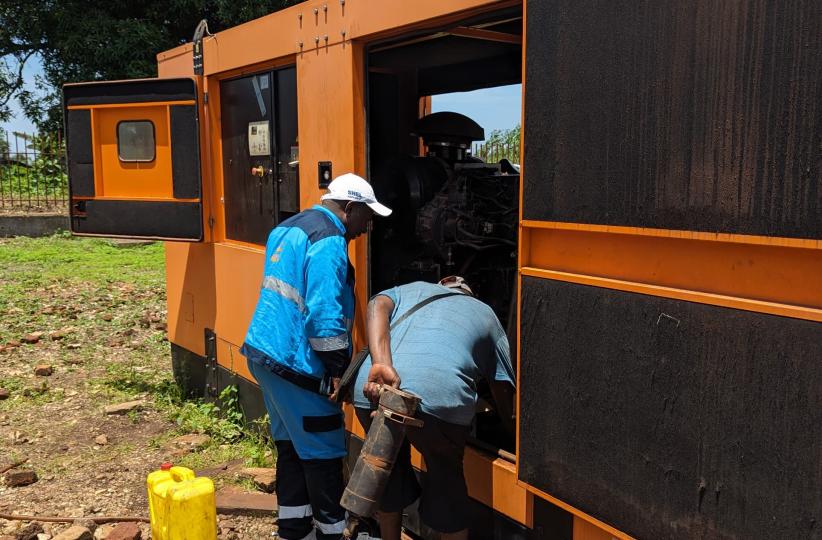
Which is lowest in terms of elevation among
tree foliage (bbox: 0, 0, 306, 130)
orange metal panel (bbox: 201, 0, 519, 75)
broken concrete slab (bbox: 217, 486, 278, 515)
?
broken concrete slab (bbox: 217, 486, 278, 515)

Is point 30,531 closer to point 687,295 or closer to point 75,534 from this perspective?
point 75,534

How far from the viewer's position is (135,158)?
5227mm

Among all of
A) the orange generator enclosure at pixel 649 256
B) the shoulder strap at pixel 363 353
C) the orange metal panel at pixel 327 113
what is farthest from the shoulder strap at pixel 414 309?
the orange metal panel at pixel 327 113

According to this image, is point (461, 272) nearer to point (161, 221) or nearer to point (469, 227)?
point (469, 227)

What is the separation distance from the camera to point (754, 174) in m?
1.88

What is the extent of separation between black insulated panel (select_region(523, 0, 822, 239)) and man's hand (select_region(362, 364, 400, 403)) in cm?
84

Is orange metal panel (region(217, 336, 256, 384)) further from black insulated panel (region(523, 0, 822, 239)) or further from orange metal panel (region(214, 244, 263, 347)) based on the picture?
black insulated panel (region(523, 0, 822, 239))

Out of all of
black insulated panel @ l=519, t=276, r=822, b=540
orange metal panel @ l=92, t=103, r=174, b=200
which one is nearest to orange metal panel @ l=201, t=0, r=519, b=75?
orange metal panel @ l=92, t=103, r=174, b=200

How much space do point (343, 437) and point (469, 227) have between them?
137cm

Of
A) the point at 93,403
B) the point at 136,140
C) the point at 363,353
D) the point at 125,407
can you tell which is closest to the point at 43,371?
the point at 93,403

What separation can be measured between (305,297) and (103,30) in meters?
13.5

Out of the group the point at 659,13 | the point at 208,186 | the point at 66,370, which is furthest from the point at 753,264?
the point at 66,370

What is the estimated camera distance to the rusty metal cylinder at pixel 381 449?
2727mm

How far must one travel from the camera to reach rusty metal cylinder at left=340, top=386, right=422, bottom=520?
273 centimetres
